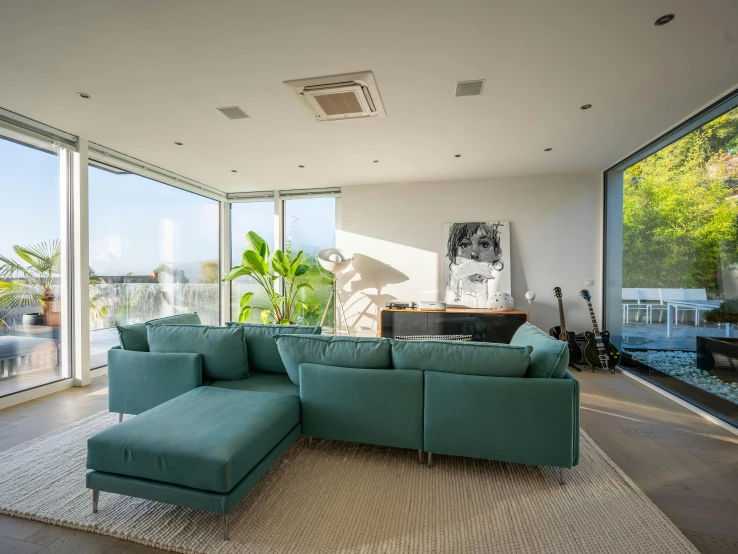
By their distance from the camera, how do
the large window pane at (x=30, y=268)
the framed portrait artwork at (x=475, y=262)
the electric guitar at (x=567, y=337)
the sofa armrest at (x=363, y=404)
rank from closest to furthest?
the sofa armrest at (x=363, y=404), the large window pane at (x=30, y=268), the electric guitar at (x=567, y=337), the framed portrait artwork at (x=475, y=262)

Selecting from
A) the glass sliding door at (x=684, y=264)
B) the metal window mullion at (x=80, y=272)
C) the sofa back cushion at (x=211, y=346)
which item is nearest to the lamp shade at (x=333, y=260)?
the sofa back cushion at (x=211, y=346)

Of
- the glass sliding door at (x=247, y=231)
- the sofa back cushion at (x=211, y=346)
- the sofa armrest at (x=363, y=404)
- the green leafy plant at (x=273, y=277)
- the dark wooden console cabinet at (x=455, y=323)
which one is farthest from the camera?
the glass sliding door at (x=247, y=231)

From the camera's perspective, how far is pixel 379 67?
2336 mm

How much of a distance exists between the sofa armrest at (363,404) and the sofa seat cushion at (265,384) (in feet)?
0.69

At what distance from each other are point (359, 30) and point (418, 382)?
205cm

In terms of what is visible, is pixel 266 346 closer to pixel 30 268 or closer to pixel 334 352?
pixel 334 352

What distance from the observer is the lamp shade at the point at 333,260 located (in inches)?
199

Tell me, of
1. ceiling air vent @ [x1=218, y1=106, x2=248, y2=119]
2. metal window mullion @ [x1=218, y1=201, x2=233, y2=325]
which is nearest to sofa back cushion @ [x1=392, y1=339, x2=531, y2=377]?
ceiling air vent @ [x1=218, y1=106, x2=248, y2=119]

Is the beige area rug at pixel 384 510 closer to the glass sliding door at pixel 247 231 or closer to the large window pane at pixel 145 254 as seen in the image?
the large window pane at pixel 145 254

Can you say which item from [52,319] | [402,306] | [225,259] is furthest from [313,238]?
[52,319]

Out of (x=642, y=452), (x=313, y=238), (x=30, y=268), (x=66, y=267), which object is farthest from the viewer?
(x=313, y=238)

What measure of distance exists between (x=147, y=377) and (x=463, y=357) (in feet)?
7.09

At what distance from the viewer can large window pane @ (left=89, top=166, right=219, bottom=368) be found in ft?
12.9

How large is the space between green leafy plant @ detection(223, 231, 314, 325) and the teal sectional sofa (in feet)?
9.60
